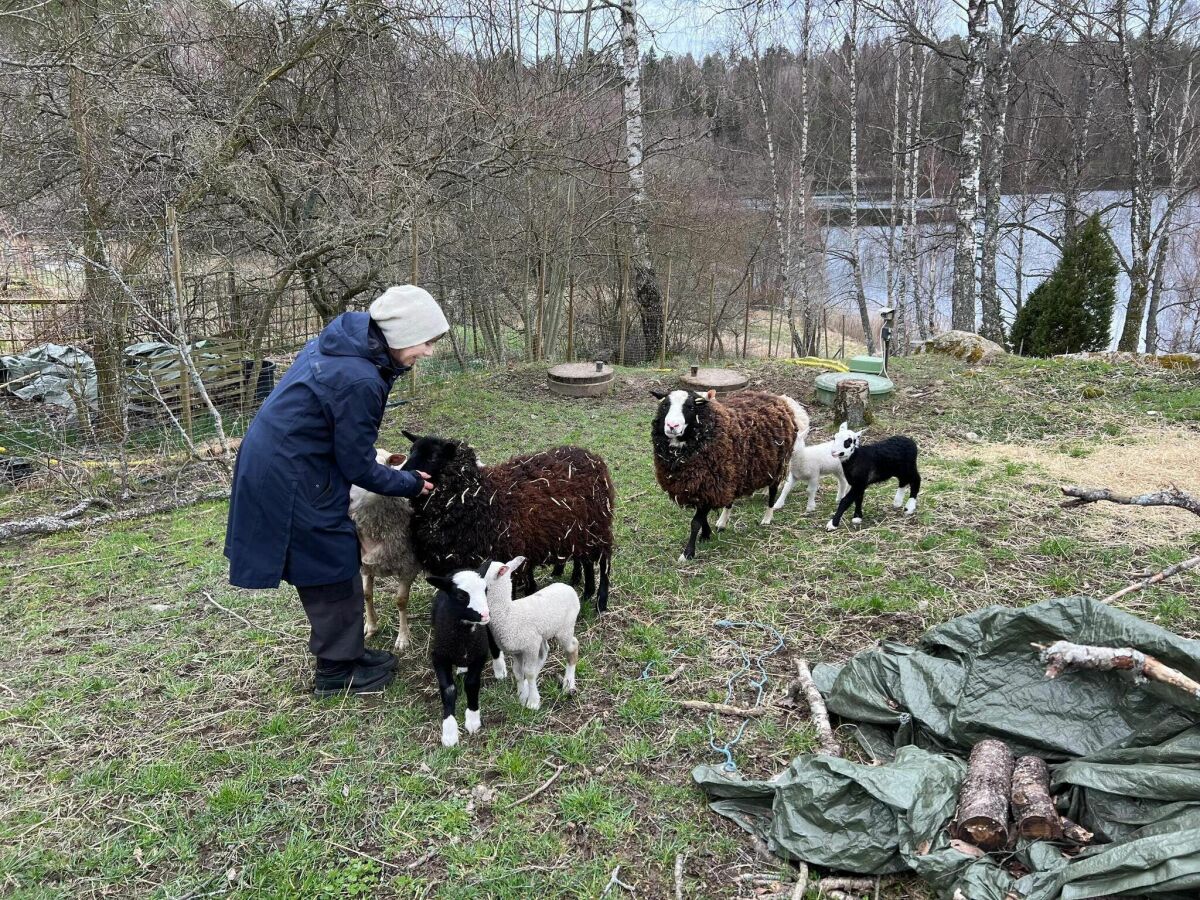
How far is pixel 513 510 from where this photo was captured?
431 cm

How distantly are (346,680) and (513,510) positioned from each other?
1314mm

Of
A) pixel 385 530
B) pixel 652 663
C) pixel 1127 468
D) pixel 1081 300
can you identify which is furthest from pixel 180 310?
pixel 1081 300

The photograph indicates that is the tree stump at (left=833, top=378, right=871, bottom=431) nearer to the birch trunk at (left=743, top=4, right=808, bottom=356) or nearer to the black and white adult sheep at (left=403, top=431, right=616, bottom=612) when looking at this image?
the black and white adult sheep at (left=403, top=431, right=616, bottom=612)

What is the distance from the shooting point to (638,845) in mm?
2883

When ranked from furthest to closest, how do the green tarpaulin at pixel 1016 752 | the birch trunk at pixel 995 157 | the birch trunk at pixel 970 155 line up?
the birch trunk at pixel 995 157 < the birch trunk at pixel 970 155 < the green tarpaulin at pixel 1016 752

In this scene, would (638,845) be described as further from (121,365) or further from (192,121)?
(192,121)

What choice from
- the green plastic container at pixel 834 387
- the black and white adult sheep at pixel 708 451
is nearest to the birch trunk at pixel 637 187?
the green plastic container at pixel 834 387

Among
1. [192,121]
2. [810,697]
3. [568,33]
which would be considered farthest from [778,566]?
[568,33]

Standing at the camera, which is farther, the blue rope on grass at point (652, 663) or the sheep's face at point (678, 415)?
the sheep's face at point (678, 415)

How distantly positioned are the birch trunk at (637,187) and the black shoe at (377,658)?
11.8 meters

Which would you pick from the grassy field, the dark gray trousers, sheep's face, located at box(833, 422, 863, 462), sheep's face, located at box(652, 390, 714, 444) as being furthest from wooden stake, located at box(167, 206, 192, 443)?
sheep's face, located at box(833, 422, 863, 462)

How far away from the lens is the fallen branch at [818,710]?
327 cm

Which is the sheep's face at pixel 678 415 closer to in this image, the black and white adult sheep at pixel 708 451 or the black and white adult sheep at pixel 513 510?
the black and white adult sheep at pixel 708 451

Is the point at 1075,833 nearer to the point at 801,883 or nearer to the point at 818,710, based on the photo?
the point at 801,883
